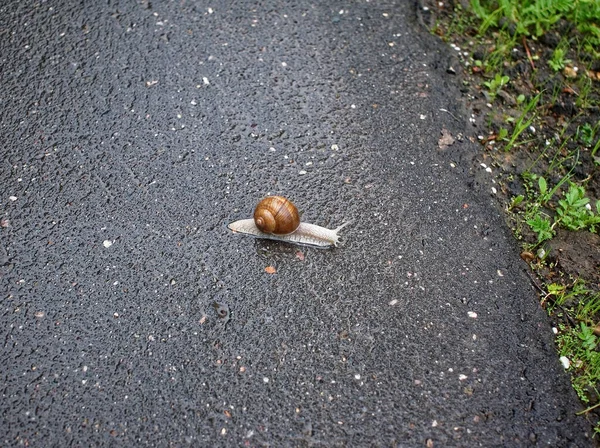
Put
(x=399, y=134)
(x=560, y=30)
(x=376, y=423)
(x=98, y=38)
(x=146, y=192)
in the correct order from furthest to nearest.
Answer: (x=560, y=30) < (x=98, y=38) < (x=399, y=134) < (x=146, y=192) < (x=376, y=423)

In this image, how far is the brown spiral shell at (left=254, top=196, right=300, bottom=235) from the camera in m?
2.85

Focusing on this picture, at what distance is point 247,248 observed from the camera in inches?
116

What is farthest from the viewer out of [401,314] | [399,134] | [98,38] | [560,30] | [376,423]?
[560,30]

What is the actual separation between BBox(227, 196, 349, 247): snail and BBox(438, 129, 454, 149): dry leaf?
2.88 ft

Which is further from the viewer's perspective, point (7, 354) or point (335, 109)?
point (335, 109)

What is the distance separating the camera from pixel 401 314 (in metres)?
2.76

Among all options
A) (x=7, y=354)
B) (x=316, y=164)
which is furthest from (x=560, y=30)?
(x=7, y=354)

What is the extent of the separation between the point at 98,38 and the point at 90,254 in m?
1.62

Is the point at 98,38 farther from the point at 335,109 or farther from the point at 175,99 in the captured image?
the point at 335,109

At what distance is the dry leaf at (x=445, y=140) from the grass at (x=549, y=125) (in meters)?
0.21

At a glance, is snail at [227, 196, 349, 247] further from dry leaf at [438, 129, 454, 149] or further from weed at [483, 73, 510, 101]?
weed at [483, 73, 510, 101]

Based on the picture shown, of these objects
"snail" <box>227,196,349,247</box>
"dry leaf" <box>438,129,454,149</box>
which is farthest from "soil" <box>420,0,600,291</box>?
"snail" <box>227,196,349,247</box>

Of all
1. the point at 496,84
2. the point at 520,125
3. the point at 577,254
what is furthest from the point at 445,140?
the point at 577,254

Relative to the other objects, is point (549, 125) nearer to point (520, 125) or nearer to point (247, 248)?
point (520, 125)
